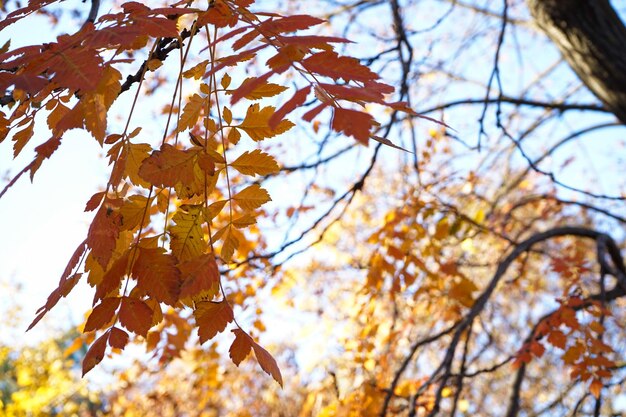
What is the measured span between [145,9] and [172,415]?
366 inches

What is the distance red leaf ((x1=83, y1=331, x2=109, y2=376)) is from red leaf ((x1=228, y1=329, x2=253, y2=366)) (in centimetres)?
23

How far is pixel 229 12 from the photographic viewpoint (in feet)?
4.00

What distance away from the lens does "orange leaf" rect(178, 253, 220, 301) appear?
105 centimetres

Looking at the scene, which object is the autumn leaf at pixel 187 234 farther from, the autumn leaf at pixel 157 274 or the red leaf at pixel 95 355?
the red leaf at pixel 95 355

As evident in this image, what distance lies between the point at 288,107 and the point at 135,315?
494 mm

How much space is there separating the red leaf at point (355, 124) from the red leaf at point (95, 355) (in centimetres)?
61

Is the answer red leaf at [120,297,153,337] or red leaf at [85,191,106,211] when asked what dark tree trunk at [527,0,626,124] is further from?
red leaf at [120,297,153,337]

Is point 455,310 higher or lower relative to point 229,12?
higher

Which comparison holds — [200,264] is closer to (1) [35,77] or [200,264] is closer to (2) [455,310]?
(1) [35,77]

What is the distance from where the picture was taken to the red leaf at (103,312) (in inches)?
44.7

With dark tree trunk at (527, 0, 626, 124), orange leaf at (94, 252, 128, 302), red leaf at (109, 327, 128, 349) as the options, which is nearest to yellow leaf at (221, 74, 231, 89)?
orange leaf at (94, 252, 128, 302)

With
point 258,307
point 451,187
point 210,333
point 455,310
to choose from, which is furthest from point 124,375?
point 210,333

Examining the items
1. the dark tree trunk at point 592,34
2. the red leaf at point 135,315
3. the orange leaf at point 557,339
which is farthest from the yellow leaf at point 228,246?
the dark tree trunk at point 592,34

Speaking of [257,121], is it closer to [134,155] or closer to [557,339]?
[134,155]
